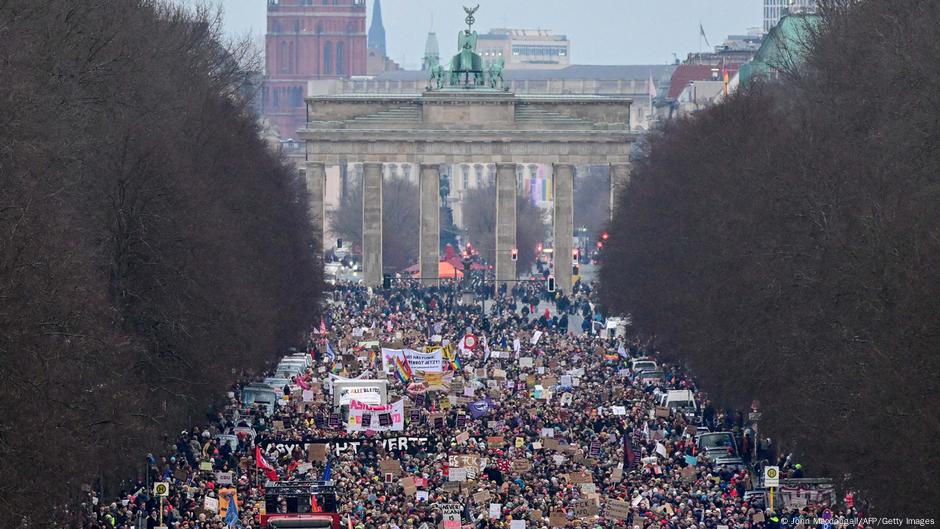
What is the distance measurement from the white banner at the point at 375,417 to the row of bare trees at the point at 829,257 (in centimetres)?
945

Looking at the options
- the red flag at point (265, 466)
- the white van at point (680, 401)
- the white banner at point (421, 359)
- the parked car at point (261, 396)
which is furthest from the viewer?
the white banner at point (421, 359)

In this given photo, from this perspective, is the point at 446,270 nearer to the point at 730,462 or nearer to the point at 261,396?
the point at 261,396

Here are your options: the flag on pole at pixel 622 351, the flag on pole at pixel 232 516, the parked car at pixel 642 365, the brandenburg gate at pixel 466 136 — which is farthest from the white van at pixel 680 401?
→ the brandenburg gate at pixel 466 136

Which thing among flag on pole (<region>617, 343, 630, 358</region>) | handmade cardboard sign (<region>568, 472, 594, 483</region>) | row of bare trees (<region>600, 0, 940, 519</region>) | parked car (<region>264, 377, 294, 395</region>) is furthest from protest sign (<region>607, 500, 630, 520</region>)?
flag on pole (<region>617, 343, 630, 358</region>)

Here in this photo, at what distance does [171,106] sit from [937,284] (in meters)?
41.3

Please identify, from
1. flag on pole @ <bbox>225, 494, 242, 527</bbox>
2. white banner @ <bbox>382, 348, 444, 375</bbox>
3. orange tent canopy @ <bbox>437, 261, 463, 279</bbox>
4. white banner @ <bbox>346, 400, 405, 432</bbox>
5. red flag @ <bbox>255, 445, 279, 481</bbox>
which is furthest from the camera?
orange tent canopy @ <bbox>437, 261, 463, 279</bbox>

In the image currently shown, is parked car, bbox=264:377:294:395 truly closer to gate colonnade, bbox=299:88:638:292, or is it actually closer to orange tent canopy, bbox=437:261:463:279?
gate colonnade, bbox=299:88:638:292

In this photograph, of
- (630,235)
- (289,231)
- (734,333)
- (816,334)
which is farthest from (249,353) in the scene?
(630,235)

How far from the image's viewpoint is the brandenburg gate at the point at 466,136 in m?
164

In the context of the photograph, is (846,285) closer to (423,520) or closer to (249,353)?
(423,520)

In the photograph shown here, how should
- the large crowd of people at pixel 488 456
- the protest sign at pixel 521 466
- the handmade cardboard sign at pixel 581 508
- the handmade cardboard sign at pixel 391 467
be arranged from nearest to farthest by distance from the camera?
the handmade cardboard sign at pixel 581 508, the large crowd of people at pixel 488 456, the handmade cardboard sign at pixel 391 467, the protest sign at pixel 521 466

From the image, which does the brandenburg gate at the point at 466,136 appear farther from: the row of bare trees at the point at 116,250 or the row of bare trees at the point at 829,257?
the row of bare trees at the point at 829,257

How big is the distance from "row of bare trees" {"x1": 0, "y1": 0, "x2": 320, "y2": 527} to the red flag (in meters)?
2.43

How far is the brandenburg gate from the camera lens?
164 metres
